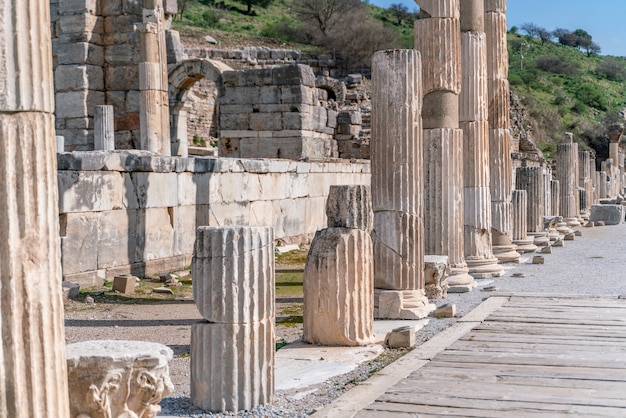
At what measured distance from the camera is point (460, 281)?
484 inches

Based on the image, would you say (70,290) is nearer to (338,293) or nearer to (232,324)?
(338,293)

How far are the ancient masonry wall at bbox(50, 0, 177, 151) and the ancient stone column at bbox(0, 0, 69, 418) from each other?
1908cm

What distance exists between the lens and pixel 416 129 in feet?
34.1

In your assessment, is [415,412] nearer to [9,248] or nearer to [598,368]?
[598,368]

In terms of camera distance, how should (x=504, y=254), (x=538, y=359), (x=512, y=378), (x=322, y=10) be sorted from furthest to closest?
(x=322, y=10)
(x=504, y=254)
(x=538, y=359)
(x=512, y=378)

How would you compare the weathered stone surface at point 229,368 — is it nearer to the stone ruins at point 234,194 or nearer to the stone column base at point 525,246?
the stone ruins at point 234,194

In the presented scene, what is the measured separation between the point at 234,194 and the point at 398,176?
5468mm

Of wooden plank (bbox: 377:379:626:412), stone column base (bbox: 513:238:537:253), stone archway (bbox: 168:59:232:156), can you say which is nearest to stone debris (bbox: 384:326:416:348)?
wooden plank (bbox: 377:379:626:412)

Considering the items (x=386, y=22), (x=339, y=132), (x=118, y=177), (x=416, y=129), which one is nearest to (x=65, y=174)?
(x=118, y=177)

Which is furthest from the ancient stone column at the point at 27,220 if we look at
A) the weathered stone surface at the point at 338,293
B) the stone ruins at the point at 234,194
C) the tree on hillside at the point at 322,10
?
the tree on hillside at the point at 322,10

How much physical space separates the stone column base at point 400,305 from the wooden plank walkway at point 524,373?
786 mm

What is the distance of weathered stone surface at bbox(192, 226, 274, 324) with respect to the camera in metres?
6.24

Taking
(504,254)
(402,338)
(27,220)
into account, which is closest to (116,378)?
(27,220)

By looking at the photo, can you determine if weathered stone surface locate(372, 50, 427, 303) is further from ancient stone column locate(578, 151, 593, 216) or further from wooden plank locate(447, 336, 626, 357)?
ancient stone column locate(578, 151, 593, 216)
